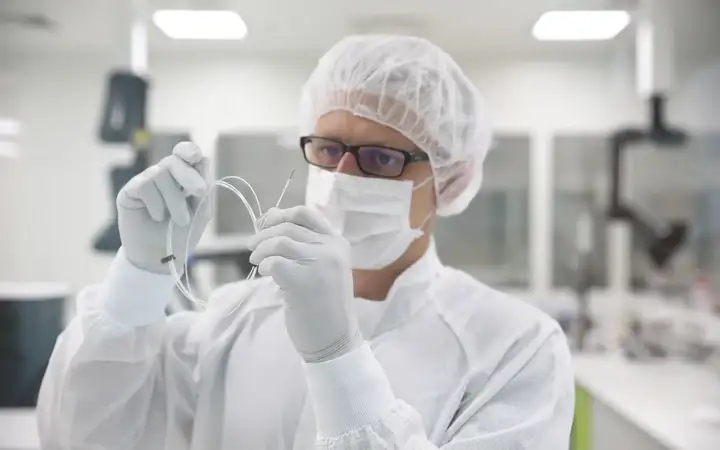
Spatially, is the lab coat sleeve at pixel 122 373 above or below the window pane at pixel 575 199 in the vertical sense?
below

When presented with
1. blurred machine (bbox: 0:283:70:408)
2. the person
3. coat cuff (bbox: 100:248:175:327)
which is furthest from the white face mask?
blurred machine (bbox: 0:283:70:408)

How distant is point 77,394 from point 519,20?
2.76 ft

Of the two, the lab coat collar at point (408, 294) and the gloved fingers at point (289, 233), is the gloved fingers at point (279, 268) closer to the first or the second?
the gloved fingers at point (289, 233)

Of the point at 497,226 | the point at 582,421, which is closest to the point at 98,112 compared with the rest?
the point at 497,226

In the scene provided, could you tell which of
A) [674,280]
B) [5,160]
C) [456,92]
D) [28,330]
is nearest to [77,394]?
[28,330]

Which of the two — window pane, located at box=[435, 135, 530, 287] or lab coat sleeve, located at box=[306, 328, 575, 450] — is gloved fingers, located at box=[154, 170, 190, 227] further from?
window pane, located at box=[435, 135, 530, 287]

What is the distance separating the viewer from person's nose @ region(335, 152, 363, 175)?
2.49 feet

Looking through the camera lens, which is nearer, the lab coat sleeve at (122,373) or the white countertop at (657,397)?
the lab coat sleeve at (122,373)

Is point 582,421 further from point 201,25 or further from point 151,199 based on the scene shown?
point 201,25

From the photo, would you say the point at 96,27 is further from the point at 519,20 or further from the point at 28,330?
the point at 519,20

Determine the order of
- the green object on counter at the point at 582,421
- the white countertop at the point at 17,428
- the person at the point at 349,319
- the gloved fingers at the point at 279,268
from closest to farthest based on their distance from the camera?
the gloved fingers at the point at 279,268 → the person at the point at 349,319 → the green object on counter at the point at 582,421 → the white countertop at the point at 17,428

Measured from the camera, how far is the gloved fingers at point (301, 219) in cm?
66

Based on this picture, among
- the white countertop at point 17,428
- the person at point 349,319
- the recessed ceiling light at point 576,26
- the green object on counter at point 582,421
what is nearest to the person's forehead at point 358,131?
the person at point 349,319

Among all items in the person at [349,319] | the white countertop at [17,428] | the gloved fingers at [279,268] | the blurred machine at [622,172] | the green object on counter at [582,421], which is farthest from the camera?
the blurred machine at [622,172]
